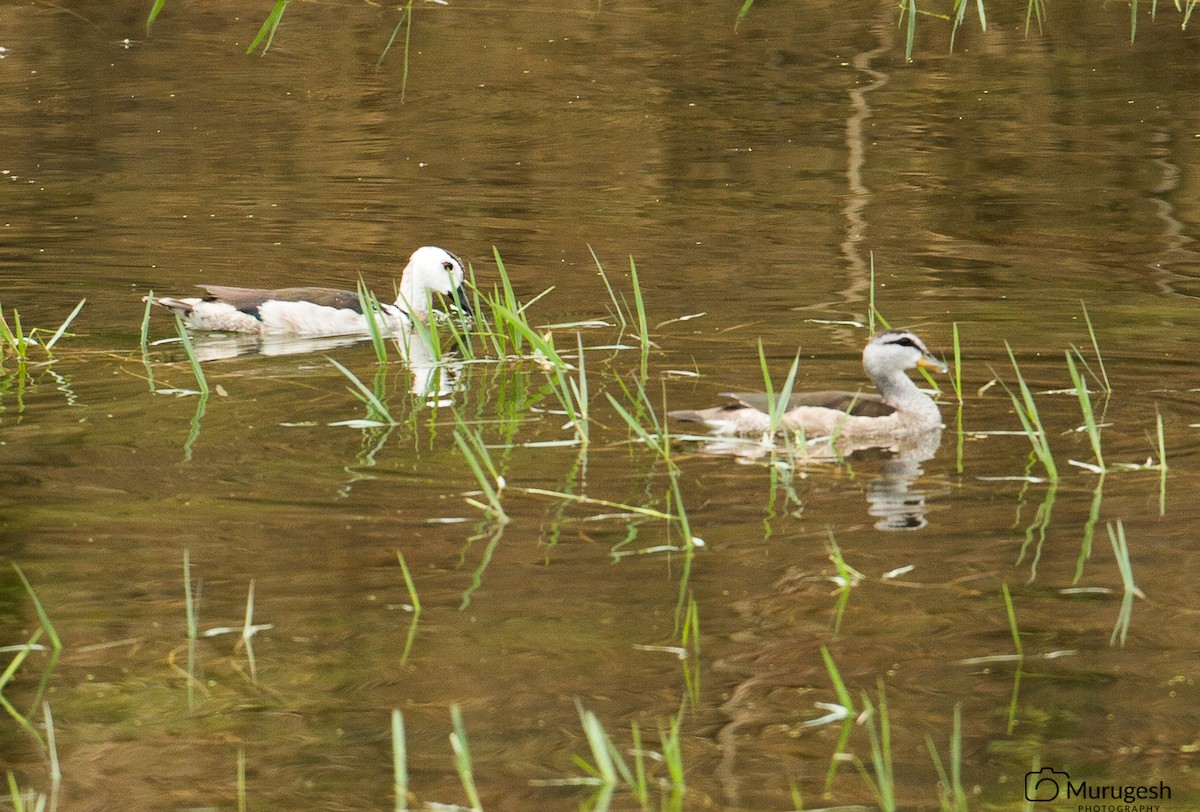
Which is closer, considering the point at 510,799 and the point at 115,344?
the point at 510,799

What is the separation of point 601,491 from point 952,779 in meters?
2.79

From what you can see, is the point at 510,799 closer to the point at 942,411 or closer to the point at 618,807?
the point at 618,807

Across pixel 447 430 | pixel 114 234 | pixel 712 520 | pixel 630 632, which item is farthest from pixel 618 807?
pixel 114 234

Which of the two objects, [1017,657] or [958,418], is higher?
[1017,657]

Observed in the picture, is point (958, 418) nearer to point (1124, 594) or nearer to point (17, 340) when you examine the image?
point (1124, 594)

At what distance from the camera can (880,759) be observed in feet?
14.6

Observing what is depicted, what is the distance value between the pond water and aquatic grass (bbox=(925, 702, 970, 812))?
0.06 meters

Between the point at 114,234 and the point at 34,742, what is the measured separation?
870cm

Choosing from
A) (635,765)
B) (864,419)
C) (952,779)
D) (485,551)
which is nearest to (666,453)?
(485,551)

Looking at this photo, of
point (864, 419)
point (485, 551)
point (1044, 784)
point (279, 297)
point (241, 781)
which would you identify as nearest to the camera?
point (241, 781)

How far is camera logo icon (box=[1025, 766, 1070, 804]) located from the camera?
15.9 feet

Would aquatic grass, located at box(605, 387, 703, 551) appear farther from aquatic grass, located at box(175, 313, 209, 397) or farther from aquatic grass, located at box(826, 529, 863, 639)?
aquatic grass, located at box(175, 313, 209, 397)

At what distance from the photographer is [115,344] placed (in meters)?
10.2

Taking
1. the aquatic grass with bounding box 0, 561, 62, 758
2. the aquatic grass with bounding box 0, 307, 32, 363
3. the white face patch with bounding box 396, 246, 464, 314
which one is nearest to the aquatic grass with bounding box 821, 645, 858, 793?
the aquatic grass with bounding box 0, 561, 62, 758
